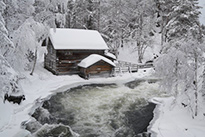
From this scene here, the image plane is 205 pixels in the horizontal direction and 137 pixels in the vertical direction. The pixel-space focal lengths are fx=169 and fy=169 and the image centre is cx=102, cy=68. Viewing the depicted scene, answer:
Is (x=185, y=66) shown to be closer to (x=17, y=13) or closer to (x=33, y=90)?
(x=33, y=90)

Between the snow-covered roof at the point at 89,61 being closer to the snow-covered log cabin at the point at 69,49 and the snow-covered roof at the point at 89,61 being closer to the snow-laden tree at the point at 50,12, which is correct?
the snow-covered log cabin at the point at 69,49

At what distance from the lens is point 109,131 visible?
8758mm

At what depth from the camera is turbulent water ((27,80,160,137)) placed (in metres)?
9.04

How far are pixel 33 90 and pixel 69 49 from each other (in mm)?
Answer: 7477

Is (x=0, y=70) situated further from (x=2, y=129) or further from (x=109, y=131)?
(x=109, y=131)

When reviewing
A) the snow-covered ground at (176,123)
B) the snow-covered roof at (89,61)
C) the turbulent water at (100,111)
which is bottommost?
the turbulent water at (100,111)

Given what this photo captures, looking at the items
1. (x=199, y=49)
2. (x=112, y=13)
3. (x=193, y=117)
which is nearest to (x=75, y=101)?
(x=193, y=117)

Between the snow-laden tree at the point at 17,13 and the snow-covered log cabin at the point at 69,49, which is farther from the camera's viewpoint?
the snow-covered log cabin at the point at 69,49

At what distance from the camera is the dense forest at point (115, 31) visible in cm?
895

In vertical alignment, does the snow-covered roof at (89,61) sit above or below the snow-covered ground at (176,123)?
above

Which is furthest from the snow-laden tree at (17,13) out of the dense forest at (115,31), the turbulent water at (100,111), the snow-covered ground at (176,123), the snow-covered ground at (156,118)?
the snow-covered ground at (176,123)

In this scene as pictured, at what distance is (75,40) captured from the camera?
21781 mm

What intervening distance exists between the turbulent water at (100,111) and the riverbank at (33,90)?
80 cm

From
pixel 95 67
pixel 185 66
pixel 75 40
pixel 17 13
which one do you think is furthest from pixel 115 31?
pixel 185 66
